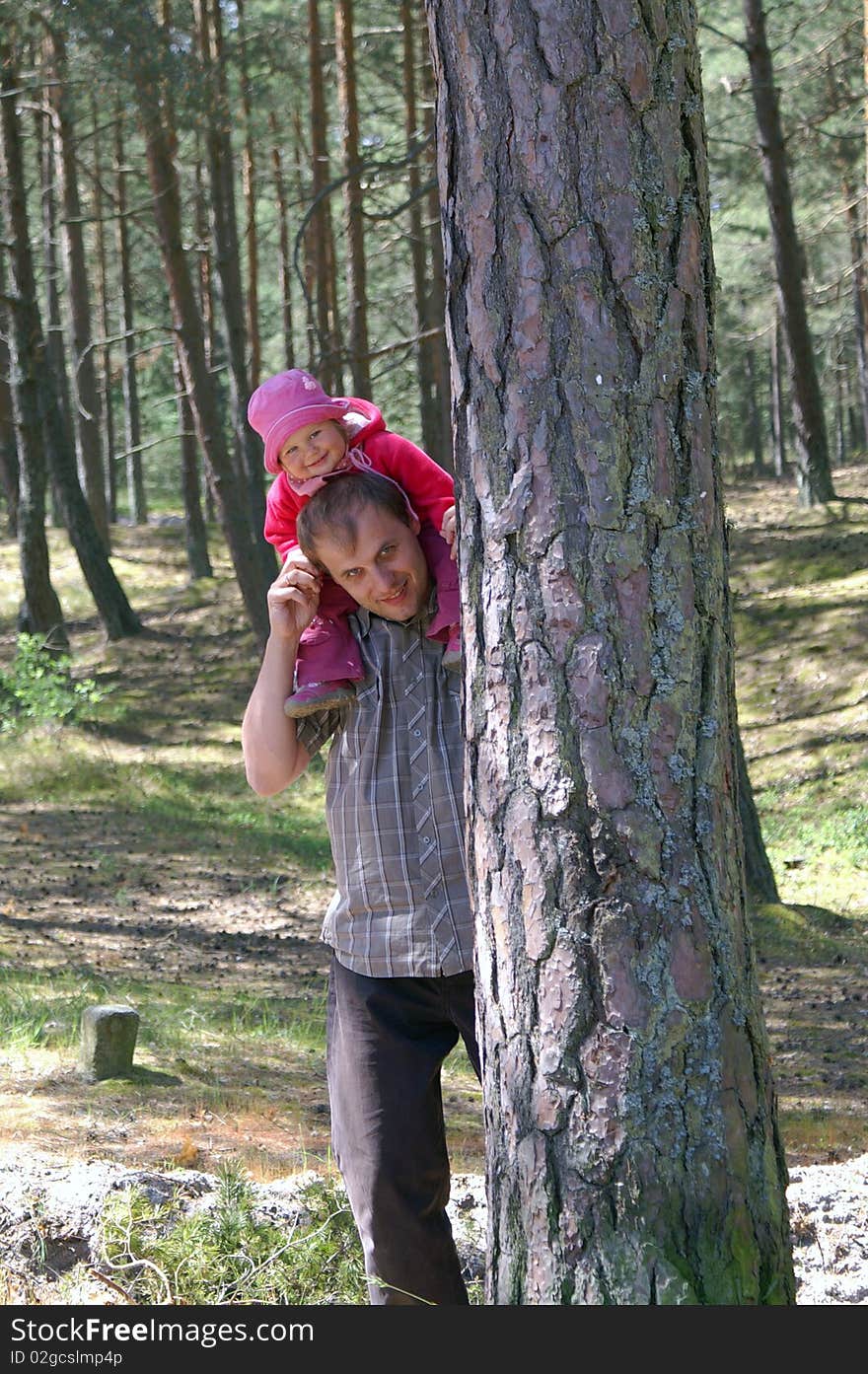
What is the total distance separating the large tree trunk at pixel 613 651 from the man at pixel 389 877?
403 millimetres

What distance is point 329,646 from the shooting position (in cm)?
269

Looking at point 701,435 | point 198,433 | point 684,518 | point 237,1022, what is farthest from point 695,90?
point 198,433

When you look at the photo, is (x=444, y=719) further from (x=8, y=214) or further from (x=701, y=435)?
(x=8, y=214)

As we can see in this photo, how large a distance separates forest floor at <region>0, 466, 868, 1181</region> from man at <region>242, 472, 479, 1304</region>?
1.63 metres

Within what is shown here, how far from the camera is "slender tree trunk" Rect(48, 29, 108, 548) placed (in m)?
15.7

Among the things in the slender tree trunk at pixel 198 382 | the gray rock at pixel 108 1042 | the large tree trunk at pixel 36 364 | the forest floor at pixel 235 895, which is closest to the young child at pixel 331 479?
the forest floor at pixel 235 895

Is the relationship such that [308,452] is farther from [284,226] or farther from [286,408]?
[284,226]

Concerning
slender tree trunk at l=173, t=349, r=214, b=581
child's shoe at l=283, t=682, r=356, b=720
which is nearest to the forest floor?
child's shoe at l=283, t=682, r=356, b=720

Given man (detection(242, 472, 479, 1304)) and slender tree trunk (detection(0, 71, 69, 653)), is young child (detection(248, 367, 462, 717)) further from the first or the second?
slender tree trunk (detection(0, 71, 69, 653))

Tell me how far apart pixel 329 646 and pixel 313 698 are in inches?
5.2

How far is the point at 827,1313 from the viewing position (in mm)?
2217

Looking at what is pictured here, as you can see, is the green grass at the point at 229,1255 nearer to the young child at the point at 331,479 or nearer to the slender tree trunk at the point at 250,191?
the young child at the point at 331,479

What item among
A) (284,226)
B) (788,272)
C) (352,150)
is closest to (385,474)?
(352,150)

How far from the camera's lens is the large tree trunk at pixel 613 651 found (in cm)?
214
